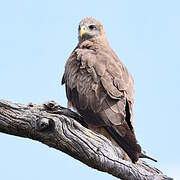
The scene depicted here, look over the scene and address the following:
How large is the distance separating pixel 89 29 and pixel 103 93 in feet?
8.28

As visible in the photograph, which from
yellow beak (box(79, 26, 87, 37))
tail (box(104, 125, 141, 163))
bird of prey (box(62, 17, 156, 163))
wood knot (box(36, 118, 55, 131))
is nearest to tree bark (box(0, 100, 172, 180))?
wood knot (box(36, 118, 55, 131))

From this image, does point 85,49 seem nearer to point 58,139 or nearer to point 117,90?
point 117,90

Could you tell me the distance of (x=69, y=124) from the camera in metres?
6.29

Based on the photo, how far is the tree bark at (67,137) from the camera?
618cm

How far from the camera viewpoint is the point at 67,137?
245 inches

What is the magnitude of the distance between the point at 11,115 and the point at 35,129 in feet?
0.94

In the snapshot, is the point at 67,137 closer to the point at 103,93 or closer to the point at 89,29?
the point at 103,93

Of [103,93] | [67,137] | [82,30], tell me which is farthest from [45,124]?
[82,30]

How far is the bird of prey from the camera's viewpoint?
7383mm

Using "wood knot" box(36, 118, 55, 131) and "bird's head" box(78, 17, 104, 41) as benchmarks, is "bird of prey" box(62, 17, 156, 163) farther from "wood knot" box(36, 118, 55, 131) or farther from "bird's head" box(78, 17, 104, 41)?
"wood knot" box(36, 118, 55, 131)

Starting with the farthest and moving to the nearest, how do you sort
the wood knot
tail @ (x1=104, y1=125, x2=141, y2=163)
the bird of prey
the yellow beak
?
the yellow beak, the bird of prey, tail @ (x1=104, y1=125, x2=141, y2=163), the wood knot

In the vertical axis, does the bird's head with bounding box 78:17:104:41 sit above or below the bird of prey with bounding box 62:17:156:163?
above

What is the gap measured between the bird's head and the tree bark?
382 cm

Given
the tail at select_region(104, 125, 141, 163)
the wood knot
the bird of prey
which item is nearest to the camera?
the wood knot
